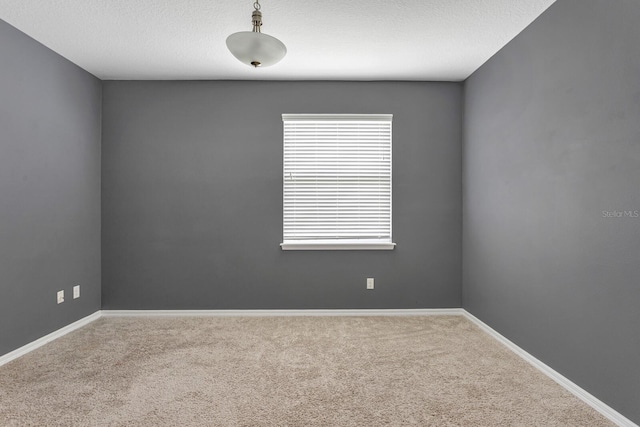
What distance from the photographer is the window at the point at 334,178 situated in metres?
3.68

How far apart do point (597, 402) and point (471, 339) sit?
41.5 inches

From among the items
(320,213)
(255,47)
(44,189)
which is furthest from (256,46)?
(44,189)

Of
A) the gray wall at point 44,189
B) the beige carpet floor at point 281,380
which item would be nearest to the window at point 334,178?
the beige carpet floor at point 281,380

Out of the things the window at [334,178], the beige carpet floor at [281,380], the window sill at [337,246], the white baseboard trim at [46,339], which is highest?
the window at [334,178]

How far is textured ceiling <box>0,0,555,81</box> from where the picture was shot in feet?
7.66

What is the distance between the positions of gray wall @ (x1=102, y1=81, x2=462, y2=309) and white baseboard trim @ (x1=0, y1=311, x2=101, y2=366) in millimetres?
287

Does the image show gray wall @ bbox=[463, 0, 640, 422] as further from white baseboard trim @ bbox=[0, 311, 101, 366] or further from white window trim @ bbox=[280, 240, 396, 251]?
white baseboard trim @ bbox=[0, 311, 101, 366]

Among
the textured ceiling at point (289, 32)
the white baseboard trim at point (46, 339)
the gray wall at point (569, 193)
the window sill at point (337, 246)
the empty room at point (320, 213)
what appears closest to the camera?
the gray wall at point (569, 193)

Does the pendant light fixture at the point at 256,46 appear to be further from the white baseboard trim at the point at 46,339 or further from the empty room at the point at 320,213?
the white baseboard trim at the point at 46,339

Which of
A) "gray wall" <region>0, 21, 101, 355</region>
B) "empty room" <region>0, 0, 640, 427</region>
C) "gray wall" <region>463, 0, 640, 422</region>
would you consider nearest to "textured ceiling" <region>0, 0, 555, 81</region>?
"empty room" <region>0, 0, 640, 427</region>

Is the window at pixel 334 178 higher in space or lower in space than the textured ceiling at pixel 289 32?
lower

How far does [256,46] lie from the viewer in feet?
6.56

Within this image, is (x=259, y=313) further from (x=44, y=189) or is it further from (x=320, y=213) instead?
(x=44, y=189)

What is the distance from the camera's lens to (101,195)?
3629mm
